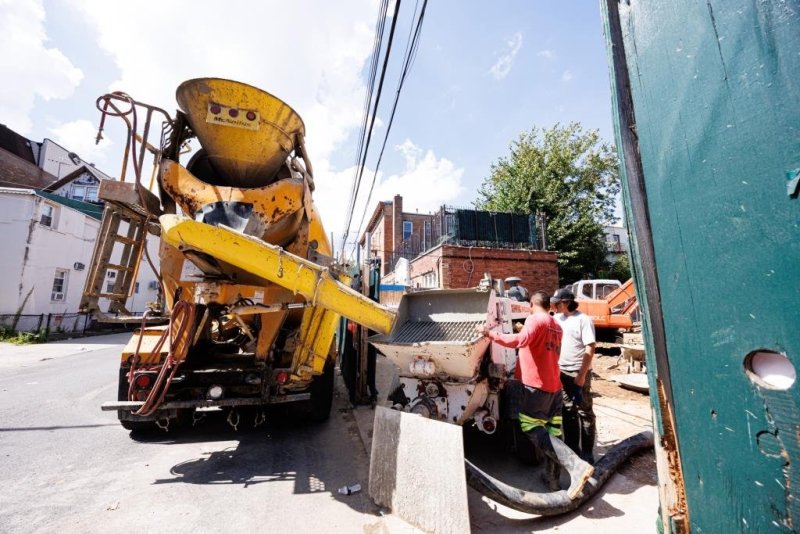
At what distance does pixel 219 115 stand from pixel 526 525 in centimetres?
479

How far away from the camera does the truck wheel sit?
4.77 m

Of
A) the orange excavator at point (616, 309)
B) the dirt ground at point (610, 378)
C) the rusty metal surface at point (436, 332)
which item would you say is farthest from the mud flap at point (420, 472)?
the orange excavator at point (616, 309)

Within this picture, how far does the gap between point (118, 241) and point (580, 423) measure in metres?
5.43

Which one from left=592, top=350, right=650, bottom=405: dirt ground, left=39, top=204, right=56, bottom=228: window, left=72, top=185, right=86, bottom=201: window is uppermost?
left=72, top=185, right=86, bottom=201: window

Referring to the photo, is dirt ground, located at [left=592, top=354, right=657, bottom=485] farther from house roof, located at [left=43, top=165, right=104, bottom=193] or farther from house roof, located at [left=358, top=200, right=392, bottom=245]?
house roof, located at [left=43, top=165, right=104, bottom=193]

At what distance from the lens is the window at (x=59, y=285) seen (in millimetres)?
17516

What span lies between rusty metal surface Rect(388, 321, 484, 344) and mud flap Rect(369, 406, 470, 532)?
687mm

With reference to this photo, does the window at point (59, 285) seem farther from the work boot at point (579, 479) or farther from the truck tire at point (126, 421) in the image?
the work boot at point (579, 479)

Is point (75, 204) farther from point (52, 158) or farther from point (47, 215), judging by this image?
point (52, 158)

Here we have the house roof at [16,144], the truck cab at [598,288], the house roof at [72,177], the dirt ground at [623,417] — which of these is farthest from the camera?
the house roof at [72,177]

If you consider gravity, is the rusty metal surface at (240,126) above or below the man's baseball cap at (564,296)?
above

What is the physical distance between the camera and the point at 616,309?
36.1 feet

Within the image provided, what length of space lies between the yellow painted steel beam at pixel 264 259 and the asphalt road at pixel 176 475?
1.76m

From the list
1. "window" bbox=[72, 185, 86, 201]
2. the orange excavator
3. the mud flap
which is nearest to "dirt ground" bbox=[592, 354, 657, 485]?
the mud flap
